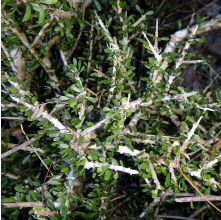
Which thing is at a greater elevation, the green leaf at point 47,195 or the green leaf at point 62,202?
the green leaf at point 62,202

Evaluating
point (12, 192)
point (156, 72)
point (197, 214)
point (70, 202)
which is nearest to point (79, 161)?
point (70, 202)

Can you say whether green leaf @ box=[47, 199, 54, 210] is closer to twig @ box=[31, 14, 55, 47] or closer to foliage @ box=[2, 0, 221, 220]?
foliage @ box=[2, 0, 221, 220]

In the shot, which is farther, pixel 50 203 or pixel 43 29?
pixel 43 29

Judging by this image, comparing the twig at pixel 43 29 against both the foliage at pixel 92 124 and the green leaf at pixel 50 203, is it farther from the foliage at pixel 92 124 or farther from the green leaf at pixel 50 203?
the green leaf at pixel 50 203

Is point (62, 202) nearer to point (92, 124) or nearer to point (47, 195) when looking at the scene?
point (47, 195)

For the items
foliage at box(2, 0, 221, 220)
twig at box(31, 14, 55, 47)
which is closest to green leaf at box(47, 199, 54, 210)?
foliage at box(2, 0, 221, 220)

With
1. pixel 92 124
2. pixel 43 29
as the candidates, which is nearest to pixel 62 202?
pixel 92 124

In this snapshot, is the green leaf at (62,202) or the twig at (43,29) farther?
the twig at (43,29)

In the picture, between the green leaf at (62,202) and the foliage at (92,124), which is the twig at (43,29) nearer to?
the foliage at (92,124)

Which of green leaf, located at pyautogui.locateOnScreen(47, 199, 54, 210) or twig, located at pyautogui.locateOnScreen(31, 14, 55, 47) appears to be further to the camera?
twig, located at pyautogui.locateOnScreen(31, 14, 55, 47)

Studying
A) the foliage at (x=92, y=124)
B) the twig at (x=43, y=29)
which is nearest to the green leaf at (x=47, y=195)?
the foliage at (x=92, y=124)

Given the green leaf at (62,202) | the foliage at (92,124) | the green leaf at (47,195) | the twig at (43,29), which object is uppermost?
the twig at (43,29)

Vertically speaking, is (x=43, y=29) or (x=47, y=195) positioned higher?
(x=43, y=29)
